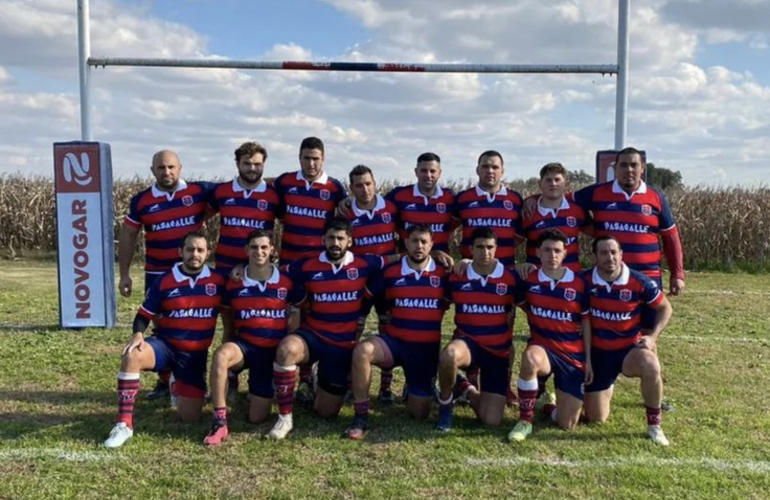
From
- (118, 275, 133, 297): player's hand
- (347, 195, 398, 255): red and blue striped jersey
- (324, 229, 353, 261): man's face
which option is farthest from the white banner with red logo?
(324, 229, 353, 261): man's face

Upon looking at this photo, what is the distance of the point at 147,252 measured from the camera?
5.70 meters

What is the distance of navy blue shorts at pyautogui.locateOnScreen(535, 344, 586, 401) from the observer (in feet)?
15.8

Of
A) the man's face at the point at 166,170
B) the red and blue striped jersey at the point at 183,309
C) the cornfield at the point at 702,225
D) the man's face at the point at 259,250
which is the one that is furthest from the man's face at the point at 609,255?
the cornfield at the point at 702,225

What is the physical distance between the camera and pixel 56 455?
14.0ft

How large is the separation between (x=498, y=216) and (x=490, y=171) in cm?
35

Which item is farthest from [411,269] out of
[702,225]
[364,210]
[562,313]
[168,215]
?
[702,225]

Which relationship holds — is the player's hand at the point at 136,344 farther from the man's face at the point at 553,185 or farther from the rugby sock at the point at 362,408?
the man's face at the point at 553,185

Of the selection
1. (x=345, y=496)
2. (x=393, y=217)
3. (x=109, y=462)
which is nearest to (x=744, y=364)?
(x=393, y=217)

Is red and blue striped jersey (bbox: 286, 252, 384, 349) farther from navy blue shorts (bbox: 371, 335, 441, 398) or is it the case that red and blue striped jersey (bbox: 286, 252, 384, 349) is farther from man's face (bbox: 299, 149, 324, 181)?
man's face (bbox: 299, 149, 324, 181)

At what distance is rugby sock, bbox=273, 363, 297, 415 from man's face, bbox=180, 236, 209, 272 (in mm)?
897

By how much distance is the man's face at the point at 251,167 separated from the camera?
17.6 feet

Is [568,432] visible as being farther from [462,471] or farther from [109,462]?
[109,462]

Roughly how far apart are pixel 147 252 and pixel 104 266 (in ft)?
8.82

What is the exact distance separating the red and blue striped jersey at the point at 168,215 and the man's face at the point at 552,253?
2649 millimetres
